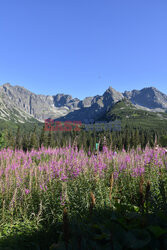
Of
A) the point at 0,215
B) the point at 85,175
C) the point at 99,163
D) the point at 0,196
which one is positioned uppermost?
the point at 99,163

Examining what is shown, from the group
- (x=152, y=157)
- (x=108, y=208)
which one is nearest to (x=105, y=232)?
(x=108, y=208)

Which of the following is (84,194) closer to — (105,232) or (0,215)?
(0,215)

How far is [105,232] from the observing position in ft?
5.34

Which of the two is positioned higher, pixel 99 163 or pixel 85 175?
pixel 99 163

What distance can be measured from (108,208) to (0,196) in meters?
3.07

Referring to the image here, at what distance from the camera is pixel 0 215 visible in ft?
14.3

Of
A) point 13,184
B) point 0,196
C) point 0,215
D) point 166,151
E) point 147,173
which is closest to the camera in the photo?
point 0,215

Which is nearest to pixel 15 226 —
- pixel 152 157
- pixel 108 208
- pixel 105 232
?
pixel 108 208

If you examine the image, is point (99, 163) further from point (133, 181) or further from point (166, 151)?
point (166, 151)

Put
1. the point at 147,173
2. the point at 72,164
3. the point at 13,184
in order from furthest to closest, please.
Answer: the point at 72,164
the point at 147,173
the point at 13,184

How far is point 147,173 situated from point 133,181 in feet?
2.22

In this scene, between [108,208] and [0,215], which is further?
[0,215]

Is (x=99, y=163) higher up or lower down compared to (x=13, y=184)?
higher up

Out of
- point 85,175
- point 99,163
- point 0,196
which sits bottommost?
point 0,196
